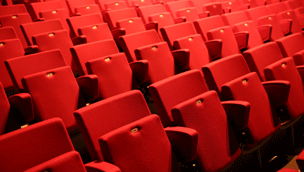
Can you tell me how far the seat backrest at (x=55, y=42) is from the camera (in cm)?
52

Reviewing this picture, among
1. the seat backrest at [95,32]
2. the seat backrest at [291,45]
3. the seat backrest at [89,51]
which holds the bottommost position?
the seat backrest at [291,45]

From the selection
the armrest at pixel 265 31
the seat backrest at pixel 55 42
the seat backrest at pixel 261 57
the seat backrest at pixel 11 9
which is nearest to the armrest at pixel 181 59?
the seat backrest at pixel 261 57

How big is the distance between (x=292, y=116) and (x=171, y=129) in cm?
23

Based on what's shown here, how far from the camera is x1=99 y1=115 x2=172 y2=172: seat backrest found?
27cm

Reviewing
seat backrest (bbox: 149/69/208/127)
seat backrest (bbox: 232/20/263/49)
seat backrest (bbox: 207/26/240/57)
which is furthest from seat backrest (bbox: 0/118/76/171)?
seat backrest (bbox: 232/20/263/49)

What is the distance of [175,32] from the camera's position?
60 centimetres

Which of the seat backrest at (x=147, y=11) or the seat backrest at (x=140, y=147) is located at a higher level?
the seat backrest at (x=147, y=11)

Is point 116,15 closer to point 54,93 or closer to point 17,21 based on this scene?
point 17,21

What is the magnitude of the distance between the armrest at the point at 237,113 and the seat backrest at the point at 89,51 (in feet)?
0.80

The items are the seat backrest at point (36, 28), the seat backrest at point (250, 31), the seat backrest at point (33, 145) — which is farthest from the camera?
the seat backrest at point (250, 31)

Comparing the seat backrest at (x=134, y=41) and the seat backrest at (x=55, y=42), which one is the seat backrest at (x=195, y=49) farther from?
the seat backrest at (x=55, y=42)

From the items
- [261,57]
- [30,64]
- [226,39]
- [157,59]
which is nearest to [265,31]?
[226,39]

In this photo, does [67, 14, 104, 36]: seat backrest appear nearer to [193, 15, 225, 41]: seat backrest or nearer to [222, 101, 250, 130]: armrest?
[193, 15, 225, 41]: seat backrest

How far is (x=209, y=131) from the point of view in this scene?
0.34m
